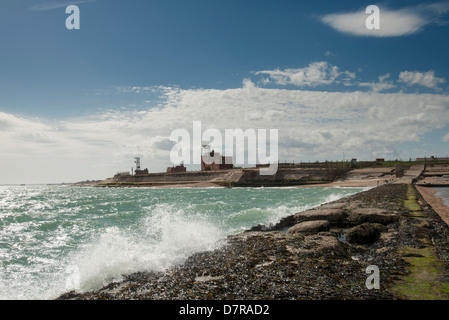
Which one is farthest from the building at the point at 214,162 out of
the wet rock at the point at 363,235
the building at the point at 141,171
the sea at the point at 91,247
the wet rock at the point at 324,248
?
the wet rock at the point at 324,248

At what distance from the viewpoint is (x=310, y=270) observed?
8.50 meters

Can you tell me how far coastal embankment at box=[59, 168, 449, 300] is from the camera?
6.95 meters

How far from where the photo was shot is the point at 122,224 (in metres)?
21.2

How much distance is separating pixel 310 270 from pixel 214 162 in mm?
117029

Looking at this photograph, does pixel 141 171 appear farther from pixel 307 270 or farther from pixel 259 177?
pixel 307 270

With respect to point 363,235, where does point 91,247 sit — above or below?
below

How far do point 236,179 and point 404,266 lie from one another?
8965cm

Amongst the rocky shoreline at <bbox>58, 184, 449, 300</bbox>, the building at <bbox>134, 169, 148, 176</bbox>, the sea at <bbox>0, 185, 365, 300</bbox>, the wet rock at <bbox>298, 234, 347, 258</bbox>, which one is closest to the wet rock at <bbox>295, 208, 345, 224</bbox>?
the rocky shoreline at <bbox>58, 184, 449, 300</bbox>

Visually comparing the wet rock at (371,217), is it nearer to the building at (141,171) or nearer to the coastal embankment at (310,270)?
the coastal embankment at (310,270)

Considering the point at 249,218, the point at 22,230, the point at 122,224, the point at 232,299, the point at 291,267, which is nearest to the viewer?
the point at 232,299

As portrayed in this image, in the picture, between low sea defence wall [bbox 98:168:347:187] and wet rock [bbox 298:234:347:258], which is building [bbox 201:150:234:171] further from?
→ wet rock [bbox 298:234:347:258]

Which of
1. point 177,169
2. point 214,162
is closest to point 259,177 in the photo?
point 214,162
